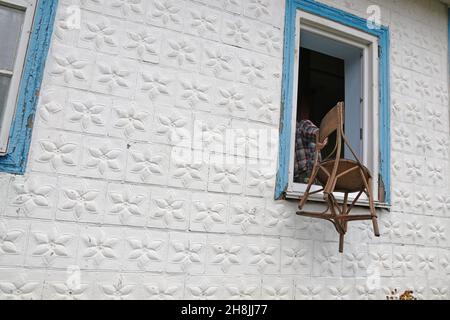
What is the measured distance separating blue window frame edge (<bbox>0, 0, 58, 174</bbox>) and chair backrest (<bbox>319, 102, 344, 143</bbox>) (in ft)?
5.40

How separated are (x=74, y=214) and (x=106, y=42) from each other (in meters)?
1.02

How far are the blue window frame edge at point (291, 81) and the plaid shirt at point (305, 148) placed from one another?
0.82 feet

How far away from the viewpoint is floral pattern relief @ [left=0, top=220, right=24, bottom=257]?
1.83 meters

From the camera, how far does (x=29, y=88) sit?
78.3 inches

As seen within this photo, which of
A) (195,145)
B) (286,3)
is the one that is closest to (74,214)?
(195,145)

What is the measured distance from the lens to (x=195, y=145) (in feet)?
7.48

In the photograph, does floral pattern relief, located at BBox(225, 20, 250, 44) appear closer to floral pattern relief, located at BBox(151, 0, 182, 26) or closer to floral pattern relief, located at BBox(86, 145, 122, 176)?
floral pattern relief, located at BBox(151, 0, 182, 26)

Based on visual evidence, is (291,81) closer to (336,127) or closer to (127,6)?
(336,127)

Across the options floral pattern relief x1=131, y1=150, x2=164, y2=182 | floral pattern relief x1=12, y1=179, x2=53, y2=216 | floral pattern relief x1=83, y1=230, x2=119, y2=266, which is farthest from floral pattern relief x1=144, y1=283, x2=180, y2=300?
floral pattern relief x1=12, y1=179, x2=53, y2=216

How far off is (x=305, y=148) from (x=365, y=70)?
2.76 ft

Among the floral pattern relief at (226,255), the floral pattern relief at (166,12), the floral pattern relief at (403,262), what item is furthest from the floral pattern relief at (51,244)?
the floral pattern relief at (403,262)

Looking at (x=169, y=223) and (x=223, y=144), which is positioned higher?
(x=223, y=144)
